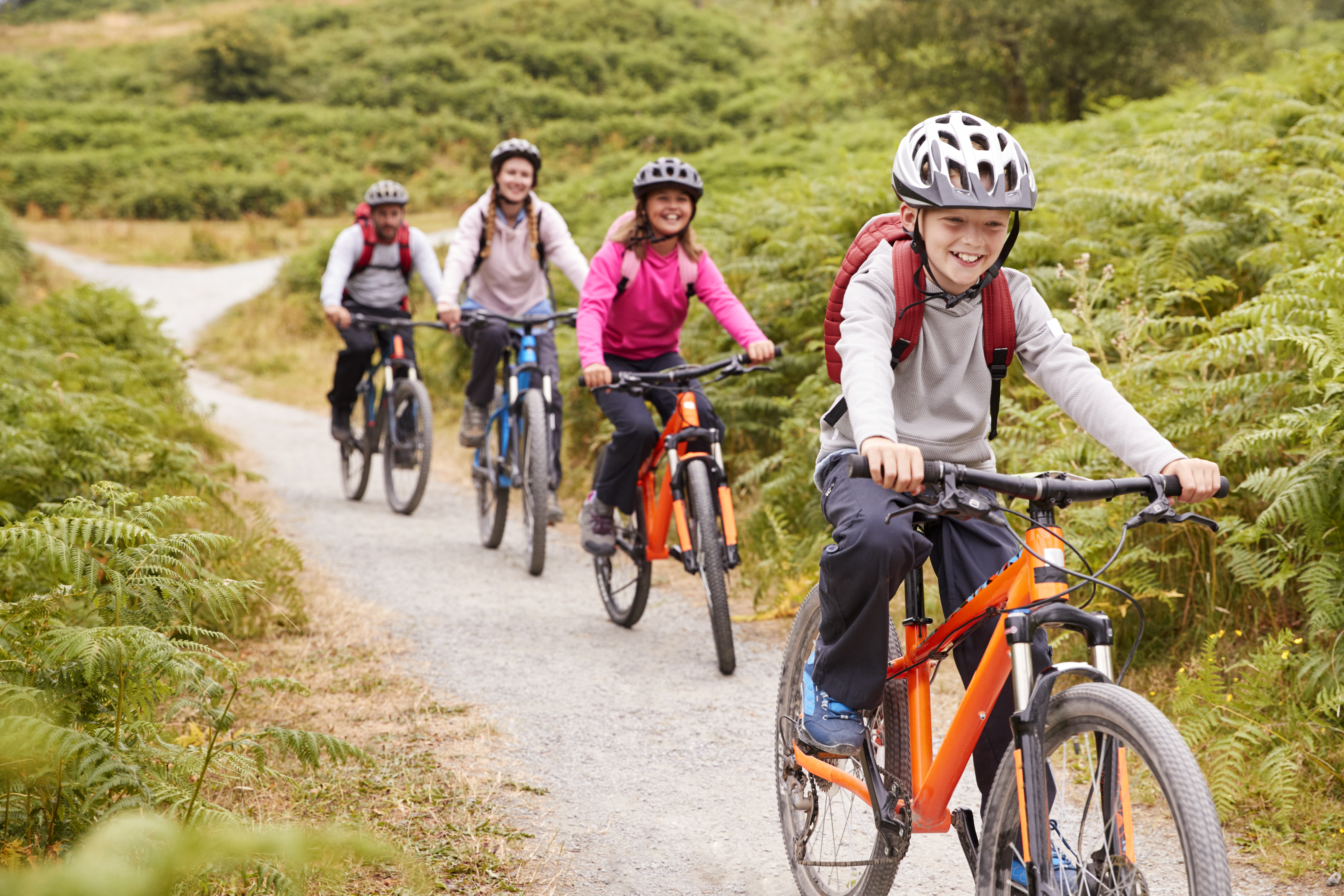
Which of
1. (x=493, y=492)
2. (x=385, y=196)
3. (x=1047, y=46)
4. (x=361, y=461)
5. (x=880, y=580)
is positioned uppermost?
(x=1047, y=46)

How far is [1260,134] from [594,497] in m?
5.12

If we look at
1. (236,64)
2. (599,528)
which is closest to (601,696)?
(599,528)

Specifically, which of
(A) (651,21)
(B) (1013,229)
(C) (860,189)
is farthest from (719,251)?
(A) (651,21)

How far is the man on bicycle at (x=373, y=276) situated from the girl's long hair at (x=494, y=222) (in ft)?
2.84

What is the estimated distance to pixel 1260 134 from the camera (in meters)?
7.21

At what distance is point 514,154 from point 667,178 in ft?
7.51

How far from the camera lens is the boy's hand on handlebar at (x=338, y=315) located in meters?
8.41

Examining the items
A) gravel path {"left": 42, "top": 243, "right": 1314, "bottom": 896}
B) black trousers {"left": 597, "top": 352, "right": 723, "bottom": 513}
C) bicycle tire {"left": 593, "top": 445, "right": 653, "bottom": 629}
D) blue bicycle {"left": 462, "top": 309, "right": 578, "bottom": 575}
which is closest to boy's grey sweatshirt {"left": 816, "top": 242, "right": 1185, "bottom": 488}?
gravel path {"left": 42, "top": 243, "right": 1314, "bottom": 896}

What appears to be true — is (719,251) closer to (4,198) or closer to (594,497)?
(594,497)

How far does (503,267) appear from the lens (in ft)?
26.0

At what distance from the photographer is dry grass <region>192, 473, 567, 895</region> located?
11.0ft

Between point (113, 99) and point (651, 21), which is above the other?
point (651, 21)

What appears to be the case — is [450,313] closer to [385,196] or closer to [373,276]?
[385,196]

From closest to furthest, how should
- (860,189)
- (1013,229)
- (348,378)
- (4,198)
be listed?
1. (1013,229)
2. (860,189)
3. (348,378)
4. (4,198)
